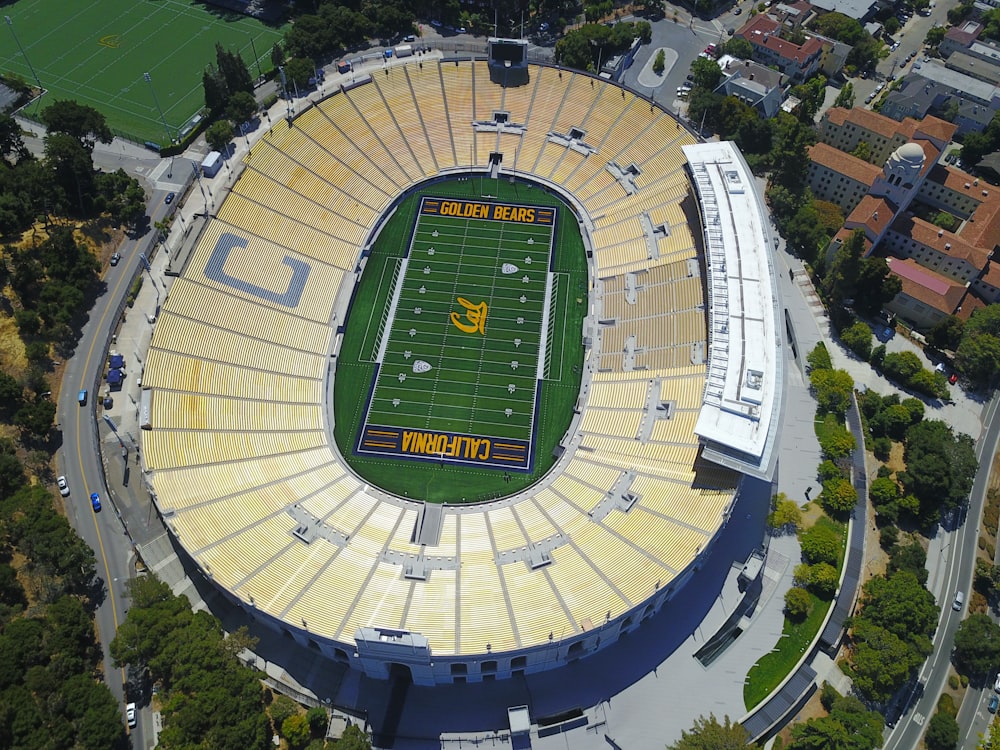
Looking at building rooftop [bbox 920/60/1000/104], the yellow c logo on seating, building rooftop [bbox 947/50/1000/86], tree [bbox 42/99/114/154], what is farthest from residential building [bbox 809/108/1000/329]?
tree [bbox 42/99/114/154]

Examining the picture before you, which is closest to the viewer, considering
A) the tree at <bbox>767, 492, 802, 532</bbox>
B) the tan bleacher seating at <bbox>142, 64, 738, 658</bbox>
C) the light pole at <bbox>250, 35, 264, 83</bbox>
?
the tan bleacher seating at <bbox>142, 64, 738, 658</bbox>

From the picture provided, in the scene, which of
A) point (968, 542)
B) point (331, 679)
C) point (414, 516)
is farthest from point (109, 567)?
point (968, 542)

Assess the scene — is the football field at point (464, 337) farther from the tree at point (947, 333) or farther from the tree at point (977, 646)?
the tree at point (947, 333)

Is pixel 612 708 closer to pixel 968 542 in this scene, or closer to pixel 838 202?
pixel 968 542

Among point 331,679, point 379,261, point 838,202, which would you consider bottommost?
point 331,679

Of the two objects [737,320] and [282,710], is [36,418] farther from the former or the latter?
[737,320]

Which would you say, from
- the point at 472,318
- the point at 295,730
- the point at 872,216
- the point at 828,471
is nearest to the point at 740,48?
the point at 872,216

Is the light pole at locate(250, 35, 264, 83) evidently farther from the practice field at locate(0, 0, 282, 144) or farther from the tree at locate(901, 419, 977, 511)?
the tree at locate(901, 419, 977, 511)
